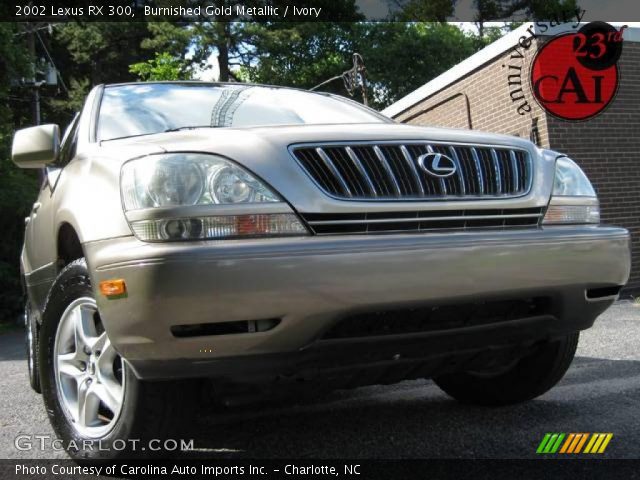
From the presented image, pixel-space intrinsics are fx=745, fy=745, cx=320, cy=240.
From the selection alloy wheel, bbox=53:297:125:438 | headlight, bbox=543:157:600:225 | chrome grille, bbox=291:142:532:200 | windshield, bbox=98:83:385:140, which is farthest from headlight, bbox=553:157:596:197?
alloy wheel, bbox=53:297:125:438

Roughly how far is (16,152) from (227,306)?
1836 mm

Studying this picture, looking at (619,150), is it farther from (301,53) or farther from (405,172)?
(301,53)

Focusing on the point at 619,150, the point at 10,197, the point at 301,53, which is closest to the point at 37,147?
the point at 619,150

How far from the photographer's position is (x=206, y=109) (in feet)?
11.8

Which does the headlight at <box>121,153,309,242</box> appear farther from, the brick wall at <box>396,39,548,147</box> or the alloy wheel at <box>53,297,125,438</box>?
the brick wall at <box>396,39,548,147</box>

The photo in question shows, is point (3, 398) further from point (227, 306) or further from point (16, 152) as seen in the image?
point (227, 306)

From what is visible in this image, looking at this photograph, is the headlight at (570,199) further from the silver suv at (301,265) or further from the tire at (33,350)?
the tire at (33,350)

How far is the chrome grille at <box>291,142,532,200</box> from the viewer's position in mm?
2506

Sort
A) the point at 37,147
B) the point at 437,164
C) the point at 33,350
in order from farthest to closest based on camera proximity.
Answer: the point at 33,350 < the point at 37,147 < the point at 437,164

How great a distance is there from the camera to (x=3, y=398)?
15.5 ft

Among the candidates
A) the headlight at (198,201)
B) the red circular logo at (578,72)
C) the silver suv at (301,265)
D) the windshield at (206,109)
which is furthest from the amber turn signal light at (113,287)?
the red circular logo at (578,72)

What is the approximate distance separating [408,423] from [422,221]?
48.3 inches

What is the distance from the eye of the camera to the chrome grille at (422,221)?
2.42m

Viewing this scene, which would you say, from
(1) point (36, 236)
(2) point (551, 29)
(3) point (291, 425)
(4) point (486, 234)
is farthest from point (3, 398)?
(2) point (551, 29)
